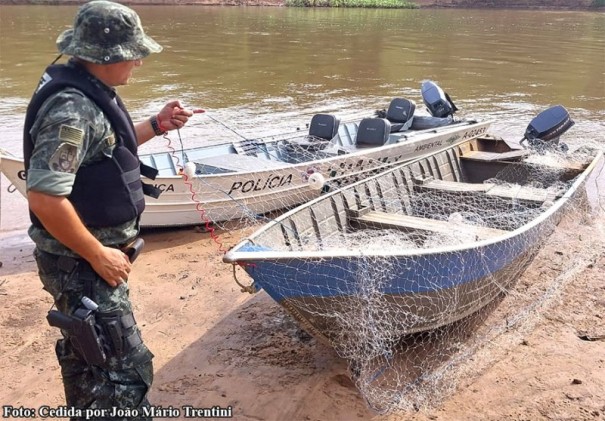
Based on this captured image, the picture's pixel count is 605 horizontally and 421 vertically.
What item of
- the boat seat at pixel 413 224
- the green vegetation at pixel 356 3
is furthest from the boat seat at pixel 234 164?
the green vegetation at pixel 356 3

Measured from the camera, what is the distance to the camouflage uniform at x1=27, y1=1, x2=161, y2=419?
2.33 meters

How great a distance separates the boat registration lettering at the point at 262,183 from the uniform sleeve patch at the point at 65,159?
4.87m

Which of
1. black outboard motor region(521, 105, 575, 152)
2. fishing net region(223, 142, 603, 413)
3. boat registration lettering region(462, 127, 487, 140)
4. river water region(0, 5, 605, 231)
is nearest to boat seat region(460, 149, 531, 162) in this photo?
black outboard motor region(521, 105, 575, 152)

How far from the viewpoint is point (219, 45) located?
26094mm

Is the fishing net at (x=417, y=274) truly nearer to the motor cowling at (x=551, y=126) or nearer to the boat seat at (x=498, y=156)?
the boat seat at (x=498, y=156)

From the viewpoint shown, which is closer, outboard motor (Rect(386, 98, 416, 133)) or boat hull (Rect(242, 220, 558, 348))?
boat hull (Rect(242, 220, 558, 348))

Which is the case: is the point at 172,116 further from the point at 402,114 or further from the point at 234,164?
the point at 402,114

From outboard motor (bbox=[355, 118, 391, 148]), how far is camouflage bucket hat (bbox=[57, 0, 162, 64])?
21.3 ft

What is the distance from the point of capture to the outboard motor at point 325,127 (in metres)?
8.84

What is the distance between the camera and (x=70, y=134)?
2.34m

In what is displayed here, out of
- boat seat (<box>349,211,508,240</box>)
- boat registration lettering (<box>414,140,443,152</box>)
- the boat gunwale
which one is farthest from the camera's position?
boat registration lettering (<box>414,140,443,152</box>)

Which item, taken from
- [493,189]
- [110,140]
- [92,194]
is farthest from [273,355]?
[493,189]

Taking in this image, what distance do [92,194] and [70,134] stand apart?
0.33m

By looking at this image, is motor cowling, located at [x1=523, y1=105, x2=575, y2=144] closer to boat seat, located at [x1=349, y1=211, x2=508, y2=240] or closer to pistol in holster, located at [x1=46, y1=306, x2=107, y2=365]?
boat seat, located at [x1=349, y1=211, x2=508, y2=240]
